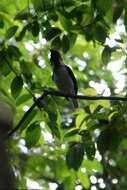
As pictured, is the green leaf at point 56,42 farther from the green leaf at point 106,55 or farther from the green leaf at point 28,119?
the green leaf at point 28,119

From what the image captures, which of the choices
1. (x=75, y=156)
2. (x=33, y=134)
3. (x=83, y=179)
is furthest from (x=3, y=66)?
(x=83, y=179)

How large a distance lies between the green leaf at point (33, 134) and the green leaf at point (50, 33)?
653 mm

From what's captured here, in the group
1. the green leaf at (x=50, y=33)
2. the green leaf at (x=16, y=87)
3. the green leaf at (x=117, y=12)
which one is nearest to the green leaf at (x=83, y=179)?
the green leaf at (x=16, y=87)

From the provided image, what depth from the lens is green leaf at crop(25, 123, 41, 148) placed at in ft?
9.64

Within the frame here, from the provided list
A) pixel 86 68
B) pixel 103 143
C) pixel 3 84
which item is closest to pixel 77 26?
pixel 103 143

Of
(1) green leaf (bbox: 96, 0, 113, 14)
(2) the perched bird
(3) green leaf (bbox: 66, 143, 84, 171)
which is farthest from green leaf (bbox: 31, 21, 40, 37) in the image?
(2) the perched bird

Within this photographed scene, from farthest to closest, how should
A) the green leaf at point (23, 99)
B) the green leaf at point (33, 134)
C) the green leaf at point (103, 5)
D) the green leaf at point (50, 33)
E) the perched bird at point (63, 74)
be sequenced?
the perched bird at point (63, 74) < the green leaf at point (23, 99) < the green leaf at point (50, 33) < the green leaf at point (33, 134) < the green leaf at point (103, 5)

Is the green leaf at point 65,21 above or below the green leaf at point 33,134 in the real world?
above

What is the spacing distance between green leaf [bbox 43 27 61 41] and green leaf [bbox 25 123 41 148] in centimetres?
65

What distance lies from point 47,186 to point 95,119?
2580mm

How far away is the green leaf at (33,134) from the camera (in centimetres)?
294

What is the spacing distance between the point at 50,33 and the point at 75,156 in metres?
0.95

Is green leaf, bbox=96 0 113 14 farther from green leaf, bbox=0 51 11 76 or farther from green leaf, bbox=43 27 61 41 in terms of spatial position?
green leaf, bbox=0 51 11 76

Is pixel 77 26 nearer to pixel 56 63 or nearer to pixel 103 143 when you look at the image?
pixel 103 143
